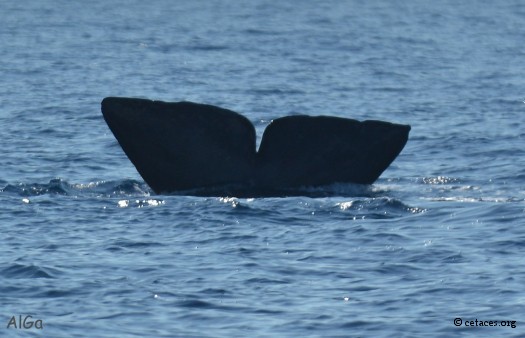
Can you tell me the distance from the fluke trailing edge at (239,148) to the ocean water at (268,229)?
0.79ft

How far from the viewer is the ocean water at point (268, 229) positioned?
432 inches

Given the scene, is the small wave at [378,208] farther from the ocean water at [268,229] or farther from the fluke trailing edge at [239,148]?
the fluke trailing edge at [239,148]

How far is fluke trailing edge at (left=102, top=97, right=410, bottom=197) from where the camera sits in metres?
14.3

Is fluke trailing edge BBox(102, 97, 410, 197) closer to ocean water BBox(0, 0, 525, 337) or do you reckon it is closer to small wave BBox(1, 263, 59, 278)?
ocean water BBox(0, 0, 525, 337)

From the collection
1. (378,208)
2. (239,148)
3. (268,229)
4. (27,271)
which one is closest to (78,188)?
(239,148)

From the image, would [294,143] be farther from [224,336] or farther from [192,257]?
[224,336]

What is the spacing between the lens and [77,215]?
14.5m

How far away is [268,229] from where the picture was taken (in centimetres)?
1395

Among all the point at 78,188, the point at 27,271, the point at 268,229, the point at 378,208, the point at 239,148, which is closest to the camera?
the point at 27,271

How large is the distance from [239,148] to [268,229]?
104cm

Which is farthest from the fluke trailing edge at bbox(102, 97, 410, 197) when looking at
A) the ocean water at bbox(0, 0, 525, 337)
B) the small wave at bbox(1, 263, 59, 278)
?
the small wave at bbox(1, 263, 59, 278)

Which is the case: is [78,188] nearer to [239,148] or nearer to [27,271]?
[239,148]

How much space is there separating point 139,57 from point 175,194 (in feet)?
73.2

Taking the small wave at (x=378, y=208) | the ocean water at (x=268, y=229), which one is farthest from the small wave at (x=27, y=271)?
the small wave at (x=378, y=208)
